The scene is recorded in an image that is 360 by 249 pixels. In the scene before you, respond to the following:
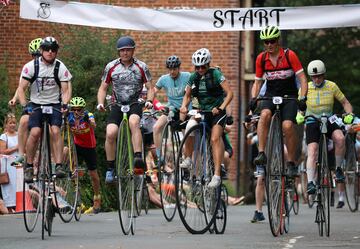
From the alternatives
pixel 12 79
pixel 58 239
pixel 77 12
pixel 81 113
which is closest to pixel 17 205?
pixel 81 113

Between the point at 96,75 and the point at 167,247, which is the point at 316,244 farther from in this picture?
the point at 96,75

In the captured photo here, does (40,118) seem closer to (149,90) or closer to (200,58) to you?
(149,90)

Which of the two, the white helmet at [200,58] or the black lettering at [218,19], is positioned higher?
the black lettering at [218,19]

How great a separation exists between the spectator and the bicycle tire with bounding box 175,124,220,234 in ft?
19.7

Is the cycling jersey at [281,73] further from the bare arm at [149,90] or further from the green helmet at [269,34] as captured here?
the bare arm at [149,90]

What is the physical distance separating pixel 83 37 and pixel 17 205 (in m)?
5.87

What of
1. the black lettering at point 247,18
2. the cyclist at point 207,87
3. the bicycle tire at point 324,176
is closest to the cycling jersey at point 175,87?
the black lettering at point 247,18

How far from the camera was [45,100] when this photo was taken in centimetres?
1602

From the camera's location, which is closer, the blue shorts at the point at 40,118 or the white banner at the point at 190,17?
the blue shorts at the point at 40,118

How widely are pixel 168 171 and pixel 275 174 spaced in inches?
151

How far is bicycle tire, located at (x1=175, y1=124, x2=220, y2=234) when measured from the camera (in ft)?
49.9

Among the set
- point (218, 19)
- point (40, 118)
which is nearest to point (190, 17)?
point (218, 19)

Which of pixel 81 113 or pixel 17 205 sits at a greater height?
pixel 81 113

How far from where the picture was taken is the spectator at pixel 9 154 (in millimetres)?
20906
